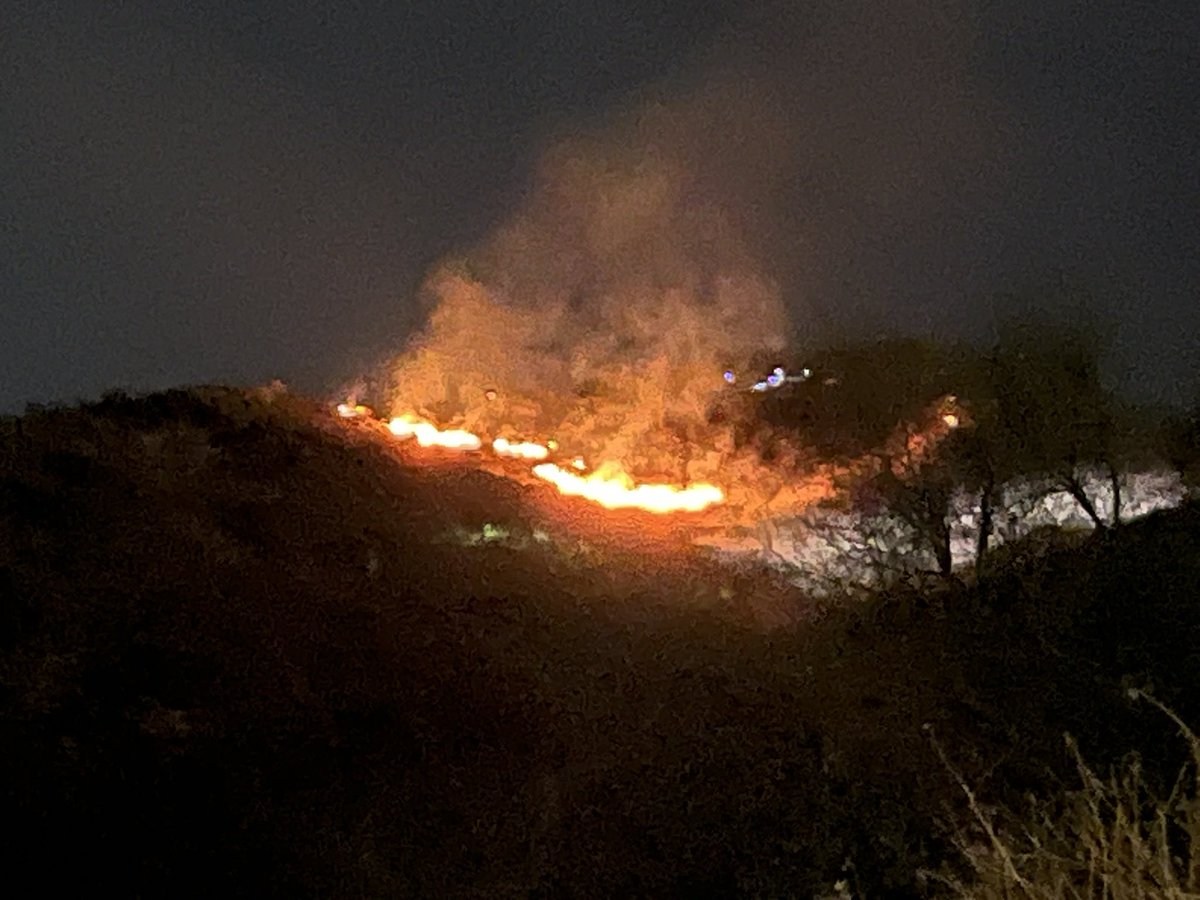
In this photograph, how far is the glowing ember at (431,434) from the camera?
539 inches

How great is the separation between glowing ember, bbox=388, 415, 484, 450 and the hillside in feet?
9.51

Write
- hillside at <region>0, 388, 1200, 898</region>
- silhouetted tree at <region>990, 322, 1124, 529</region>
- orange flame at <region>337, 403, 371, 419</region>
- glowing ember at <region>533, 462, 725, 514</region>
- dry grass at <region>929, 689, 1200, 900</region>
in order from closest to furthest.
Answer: dry grass at <region>929, 689, 1200, 900</region>, hillside at <region>0, 388, 1200, 898</region>, silhouetted tree at <region>990, 322, 1124, 529</region>, glowing ember at <region>533, 462, 725, 514</region>, orange flame at <region>337, 403, 371, 419</region>

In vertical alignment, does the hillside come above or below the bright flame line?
below

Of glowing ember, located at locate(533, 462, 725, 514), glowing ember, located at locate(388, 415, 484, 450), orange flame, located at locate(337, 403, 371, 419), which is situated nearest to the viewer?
glowing ember, located at locate(533, 462, 725, 514)

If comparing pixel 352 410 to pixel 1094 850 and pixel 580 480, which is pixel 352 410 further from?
pixel 1094 850

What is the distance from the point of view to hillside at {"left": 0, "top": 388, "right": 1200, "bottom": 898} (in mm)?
5426

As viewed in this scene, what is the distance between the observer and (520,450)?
14.6 metres

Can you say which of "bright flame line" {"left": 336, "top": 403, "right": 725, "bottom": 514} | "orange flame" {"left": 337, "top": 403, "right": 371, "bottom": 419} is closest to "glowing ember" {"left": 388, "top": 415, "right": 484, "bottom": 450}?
"bright flame line" {"left": 336, "top": 403, "right": 725, "bottom": 514}

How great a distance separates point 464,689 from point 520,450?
7.62 meters

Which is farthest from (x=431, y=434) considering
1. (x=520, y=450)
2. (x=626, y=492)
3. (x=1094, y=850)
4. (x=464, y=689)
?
(x=1094, y=850)

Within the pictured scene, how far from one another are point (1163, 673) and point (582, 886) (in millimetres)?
4241

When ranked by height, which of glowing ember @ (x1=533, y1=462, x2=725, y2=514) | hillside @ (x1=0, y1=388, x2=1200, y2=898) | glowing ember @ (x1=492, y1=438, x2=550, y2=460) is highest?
glowing ember @ (x1=492, y1=438, x2=550, y2=460)

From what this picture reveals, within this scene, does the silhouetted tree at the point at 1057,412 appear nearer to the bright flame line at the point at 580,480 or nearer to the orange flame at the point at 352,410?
the bright flame line at the point at 580,480

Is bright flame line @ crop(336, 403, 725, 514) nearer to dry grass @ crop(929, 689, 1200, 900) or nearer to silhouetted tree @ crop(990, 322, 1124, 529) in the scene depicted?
silhouetted tree @ crop(990, 322, 1124, 529)
